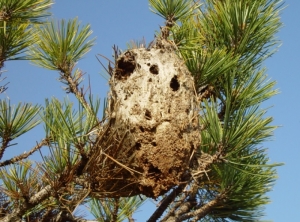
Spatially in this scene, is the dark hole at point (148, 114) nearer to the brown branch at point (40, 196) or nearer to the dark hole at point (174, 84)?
the dark hole at point (174, 84)

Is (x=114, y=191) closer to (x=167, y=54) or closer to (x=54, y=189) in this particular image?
(x=54, y=189)

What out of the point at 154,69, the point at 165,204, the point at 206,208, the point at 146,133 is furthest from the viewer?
Answer: the point at 206,208

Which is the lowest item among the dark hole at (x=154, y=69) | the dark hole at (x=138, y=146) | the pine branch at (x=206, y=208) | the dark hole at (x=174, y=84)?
the pine branch at (x=206, y=208)

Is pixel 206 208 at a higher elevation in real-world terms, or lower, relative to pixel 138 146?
lower

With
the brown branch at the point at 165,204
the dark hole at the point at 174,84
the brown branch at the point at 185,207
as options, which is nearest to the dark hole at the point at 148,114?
the dark hole at the point at 174,84

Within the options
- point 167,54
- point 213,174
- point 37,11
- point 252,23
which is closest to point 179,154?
point 167,54

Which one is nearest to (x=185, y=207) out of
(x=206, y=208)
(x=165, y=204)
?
(x=206, y=208)

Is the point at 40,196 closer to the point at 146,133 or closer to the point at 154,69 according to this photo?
the point at 146,133

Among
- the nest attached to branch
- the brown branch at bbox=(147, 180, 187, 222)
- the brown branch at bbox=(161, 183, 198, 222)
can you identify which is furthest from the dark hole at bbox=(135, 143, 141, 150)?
the brown branch at bbox=(161, 183, 198, 222)
